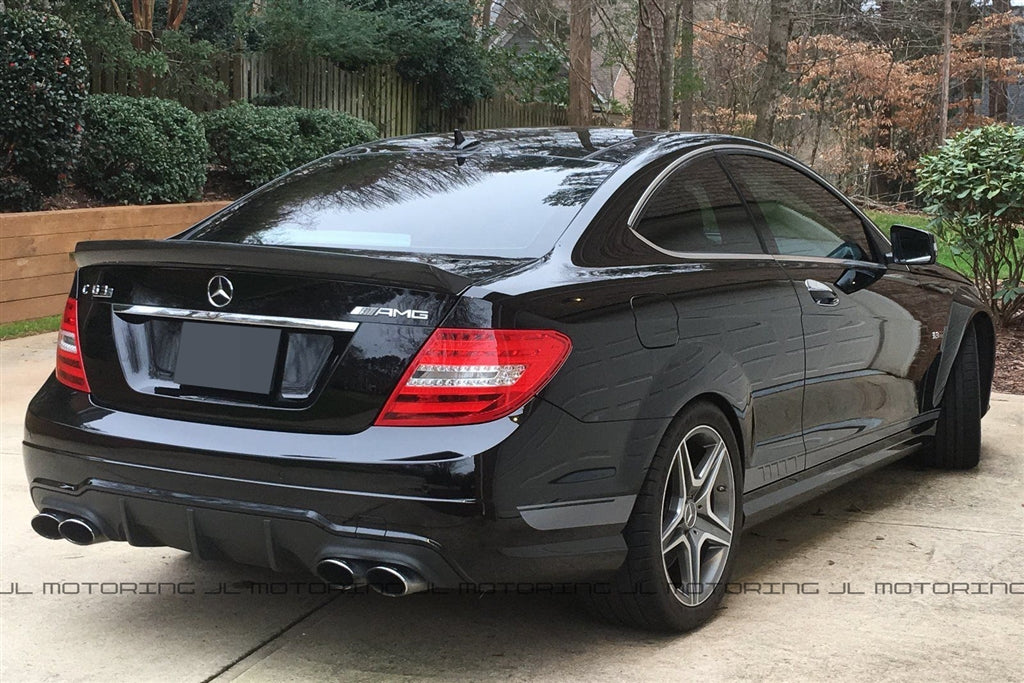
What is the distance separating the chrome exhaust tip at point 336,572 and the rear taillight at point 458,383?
1.26 feet

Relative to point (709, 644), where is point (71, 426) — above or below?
above

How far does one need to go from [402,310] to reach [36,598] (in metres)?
1.87

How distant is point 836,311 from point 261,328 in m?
2.31

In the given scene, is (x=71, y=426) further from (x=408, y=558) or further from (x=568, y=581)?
(x=568, y=581)

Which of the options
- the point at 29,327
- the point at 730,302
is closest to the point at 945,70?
the point at 29,327

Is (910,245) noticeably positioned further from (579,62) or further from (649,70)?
(579,62)

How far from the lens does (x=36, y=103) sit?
9.26 m

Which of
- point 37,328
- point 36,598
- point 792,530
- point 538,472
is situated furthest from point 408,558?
point 37,328

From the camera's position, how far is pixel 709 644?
368 centimetres

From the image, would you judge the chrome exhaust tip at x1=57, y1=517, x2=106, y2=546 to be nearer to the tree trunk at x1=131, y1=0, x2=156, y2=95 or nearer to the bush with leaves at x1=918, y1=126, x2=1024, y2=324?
the bush with leaves at x1=918, y1=126, x2=1024, y2=324

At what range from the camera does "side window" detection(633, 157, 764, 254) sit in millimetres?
3900

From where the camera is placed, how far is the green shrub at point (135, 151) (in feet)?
34.6

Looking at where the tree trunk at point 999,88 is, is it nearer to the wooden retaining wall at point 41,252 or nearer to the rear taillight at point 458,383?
the wooden retaining wall at point 41,252

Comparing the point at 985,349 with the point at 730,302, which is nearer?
the point at 730,302
